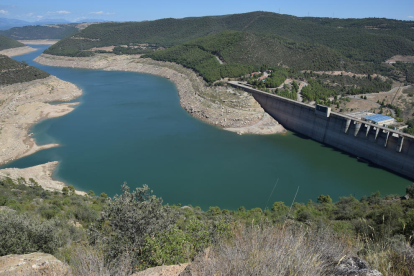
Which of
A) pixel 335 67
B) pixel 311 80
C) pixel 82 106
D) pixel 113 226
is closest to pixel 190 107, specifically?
pixel 82 106

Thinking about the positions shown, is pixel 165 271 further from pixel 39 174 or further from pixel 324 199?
pixel 39 174

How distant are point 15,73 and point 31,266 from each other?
63335mm

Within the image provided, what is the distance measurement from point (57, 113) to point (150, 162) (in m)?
25.9

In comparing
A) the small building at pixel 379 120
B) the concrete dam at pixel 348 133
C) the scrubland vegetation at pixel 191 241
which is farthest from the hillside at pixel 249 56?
the scrubland vegetation at pixel 191 241

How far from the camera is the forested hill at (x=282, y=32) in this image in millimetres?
82288

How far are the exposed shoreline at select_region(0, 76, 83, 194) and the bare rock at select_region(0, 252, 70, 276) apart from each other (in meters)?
19.2

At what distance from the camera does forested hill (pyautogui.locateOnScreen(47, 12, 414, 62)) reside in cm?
8229

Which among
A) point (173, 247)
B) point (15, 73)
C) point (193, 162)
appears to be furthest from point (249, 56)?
point (173, 247)

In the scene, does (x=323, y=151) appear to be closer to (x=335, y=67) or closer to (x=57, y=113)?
(x=335, y=67)

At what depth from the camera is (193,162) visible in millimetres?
31125

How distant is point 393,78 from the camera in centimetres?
6144

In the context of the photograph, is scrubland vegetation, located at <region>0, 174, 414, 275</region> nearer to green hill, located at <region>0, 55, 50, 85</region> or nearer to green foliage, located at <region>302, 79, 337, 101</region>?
green foliage, located at <region>302, 79, 337, 101</region>

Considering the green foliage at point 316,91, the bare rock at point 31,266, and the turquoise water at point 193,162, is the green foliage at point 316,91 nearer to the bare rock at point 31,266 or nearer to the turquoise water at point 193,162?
the turquoise water at point 193,162

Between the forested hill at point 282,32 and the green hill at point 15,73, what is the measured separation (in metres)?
47.1
